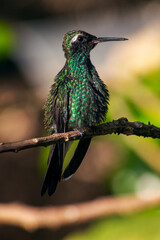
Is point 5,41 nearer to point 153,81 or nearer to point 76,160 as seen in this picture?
point 153,81

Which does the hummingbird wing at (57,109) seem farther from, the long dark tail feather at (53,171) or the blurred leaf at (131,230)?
the blurred leaf at (131,230)

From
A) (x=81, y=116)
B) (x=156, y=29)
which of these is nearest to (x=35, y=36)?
(x=156, y=29)

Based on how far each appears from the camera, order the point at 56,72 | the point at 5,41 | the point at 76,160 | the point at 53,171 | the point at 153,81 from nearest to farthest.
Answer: the point at 53,171 → the point at 76,160 → the point at 153,81 → the point at 5,41 → the point at 56,72

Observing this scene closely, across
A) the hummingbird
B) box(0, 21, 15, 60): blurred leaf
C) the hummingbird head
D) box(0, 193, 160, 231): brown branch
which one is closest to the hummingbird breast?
the hummingbird

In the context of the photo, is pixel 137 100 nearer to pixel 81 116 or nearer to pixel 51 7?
pixel 81 116

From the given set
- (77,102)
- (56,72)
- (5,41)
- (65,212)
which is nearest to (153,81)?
(77,102)

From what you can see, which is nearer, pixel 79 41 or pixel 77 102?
pixel 77 102
